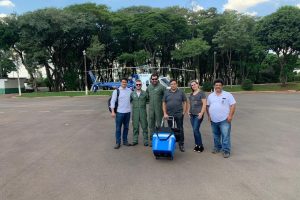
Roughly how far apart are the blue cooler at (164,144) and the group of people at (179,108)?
70 centimetres

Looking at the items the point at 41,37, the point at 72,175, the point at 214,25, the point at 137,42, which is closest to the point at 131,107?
the point at 72,175

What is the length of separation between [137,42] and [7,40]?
16.8 m

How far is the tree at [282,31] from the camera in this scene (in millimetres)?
42094

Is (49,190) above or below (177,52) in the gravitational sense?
below

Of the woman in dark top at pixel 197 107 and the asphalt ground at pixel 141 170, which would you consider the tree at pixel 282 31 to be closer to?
the asphalt ground at pixel 141 170

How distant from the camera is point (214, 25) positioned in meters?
52.6

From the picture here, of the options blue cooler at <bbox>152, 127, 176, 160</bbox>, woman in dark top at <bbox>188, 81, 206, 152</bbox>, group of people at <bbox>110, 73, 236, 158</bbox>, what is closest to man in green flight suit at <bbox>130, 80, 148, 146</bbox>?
group of people at <bbox>110, 73, 236, 158</bbox>

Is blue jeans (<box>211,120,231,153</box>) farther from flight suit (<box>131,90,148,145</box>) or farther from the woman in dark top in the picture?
flight suit (<box>131,90,148,145</box>)

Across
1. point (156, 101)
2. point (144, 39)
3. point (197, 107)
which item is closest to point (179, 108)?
point (197, 107)

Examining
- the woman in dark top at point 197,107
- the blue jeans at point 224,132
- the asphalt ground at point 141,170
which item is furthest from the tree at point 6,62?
the blue jeans at point 224,132

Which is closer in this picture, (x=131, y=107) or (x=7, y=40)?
(x=131, y=107)

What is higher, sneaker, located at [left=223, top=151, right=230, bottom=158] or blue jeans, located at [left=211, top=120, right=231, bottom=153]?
blue jeans, located at [left=211, top=120, right=231, bottom=153]

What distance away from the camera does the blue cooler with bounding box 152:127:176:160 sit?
275 inches

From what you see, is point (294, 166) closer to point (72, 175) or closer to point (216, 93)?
point (216, 93)
